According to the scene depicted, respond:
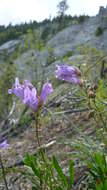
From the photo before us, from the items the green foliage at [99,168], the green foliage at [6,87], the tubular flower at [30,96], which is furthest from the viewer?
the green foliage at [6,87]

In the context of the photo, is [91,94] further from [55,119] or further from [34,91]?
[55,119]

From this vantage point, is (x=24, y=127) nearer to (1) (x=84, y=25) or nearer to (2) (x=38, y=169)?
(2) (x=38, y=169)

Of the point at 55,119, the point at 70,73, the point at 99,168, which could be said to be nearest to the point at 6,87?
the point at 55,119

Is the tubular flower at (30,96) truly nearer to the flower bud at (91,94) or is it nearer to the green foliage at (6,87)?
the flower bud at (91,94)

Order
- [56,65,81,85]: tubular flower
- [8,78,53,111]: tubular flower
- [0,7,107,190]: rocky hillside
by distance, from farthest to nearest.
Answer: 1. [0,7,107,190]: rocky hillside
2. [56,65,81,85]: tubular flower
3. [8,78,53,111]: tubular flower

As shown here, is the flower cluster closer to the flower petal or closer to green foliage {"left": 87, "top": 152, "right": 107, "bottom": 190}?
the flower petal

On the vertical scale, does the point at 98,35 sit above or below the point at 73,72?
below

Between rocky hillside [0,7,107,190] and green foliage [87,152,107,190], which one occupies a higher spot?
green foliage [87,152,107,190]

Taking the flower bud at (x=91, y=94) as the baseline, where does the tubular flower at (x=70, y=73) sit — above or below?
above

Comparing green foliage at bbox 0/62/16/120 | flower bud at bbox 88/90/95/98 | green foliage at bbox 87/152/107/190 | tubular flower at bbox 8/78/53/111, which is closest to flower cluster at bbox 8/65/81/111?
tubular flower at bbox 8/78/53/111

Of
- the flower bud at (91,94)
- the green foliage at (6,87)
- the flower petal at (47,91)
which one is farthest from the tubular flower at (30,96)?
the green foliage at (6,87)

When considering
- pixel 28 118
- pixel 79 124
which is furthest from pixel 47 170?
pixel 28 118
